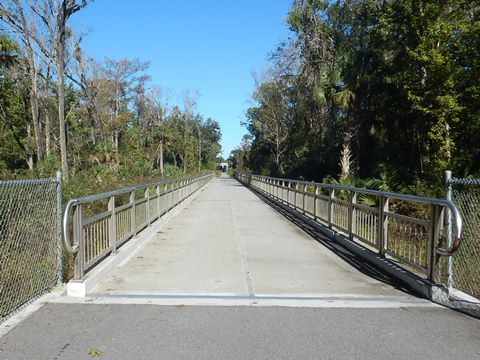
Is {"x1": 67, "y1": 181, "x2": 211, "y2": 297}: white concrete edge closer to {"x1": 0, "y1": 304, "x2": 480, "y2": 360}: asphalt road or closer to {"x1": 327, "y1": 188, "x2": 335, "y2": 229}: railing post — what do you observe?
{"x1": 0, "y1": 304, "x2": 480, "y2": 360}: asphalt road

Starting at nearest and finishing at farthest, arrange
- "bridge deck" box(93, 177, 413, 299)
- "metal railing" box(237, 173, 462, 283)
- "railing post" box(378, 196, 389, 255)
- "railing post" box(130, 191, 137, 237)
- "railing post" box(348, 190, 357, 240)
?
1. "metal railing" box(237, 173, 462, 283)
2. "bridge deck" box(93, 177, 413, 299)
3. "railing post" box(378, 196, 389, 255)
4. "railing post" box(348, 190, 357, 240)
5. "railing post" box(130, 191, 137, 237)

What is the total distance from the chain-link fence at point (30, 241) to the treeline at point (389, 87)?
51.4 ft

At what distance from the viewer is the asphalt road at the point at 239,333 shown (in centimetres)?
431

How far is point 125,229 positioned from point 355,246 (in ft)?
14.9

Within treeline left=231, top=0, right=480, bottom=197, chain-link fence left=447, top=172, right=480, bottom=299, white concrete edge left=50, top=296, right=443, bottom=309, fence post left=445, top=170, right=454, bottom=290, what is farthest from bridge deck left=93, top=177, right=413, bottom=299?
treeline left=231, top=0, right=480, bottom=197

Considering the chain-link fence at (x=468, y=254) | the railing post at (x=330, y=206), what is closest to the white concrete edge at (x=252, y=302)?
the chain-link fence at (x=468, y=254)

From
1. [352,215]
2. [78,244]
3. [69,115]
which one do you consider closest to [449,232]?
[352,215]

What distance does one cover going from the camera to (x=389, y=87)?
82.0ft

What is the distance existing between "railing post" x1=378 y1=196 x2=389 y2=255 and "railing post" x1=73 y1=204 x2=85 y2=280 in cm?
476

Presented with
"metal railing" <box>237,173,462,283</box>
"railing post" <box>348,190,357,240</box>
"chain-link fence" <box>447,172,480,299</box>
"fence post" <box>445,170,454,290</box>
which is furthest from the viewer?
"railing post" <box>348,190,357,240</box>

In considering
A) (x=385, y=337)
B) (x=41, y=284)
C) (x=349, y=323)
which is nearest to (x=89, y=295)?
(x=41, y=284)

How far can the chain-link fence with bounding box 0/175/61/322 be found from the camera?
19.1ft

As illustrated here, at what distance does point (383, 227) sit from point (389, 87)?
737 inches

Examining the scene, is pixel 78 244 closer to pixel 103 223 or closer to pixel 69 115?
pixel 103 223
